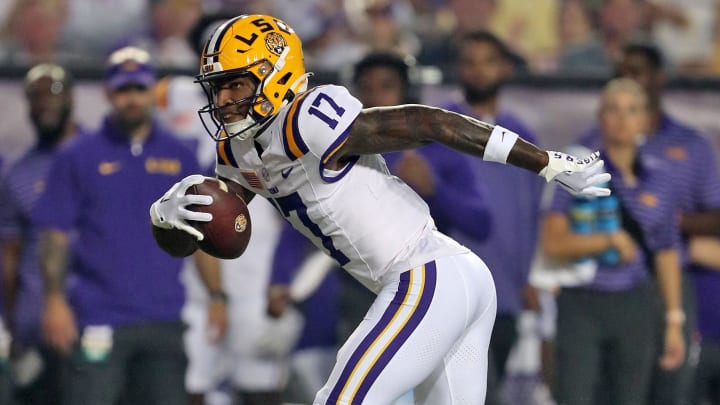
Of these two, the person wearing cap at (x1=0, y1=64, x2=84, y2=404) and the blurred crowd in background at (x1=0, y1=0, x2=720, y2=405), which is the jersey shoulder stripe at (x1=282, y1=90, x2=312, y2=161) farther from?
the person wearing cap at (x1=0, y1=64, x2=84, y2=404)

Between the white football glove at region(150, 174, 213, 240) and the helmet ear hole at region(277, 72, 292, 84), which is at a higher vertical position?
the helmet ear hole at region(277, 72, 292, 84)

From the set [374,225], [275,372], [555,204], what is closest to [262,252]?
[275,372]

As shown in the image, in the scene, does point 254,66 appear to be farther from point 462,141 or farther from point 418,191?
point 418,191

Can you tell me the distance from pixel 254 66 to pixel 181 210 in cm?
47

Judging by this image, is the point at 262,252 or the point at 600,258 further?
the point at 262,252

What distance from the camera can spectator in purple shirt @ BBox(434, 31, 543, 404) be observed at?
5871 millimetres

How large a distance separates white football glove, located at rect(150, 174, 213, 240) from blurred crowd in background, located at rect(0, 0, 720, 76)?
3.05m

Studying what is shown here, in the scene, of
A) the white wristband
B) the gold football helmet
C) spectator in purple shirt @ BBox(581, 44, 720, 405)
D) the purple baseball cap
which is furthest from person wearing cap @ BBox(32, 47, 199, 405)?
the white wristband

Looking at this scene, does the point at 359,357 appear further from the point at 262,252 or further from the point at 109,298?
the point at 262,252

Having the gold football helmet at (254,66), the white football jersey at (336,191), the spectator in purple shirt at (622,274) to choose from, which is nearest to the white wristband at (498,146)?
the white football jersey at (336,191)

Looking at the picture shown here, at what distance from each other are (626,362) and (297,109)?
7.11ft

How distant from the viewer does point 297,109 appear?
403 cm

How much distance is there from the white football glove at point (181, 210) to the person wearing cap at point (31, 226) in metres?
2.04

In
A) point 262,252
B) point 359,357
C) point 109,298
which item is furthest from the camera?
point 262,252
